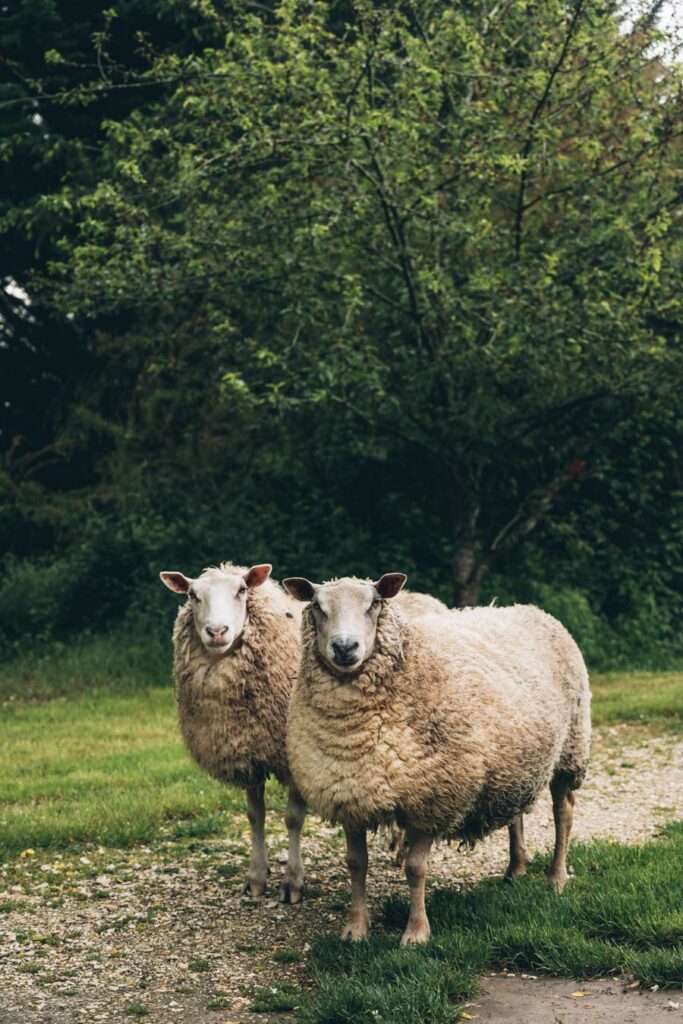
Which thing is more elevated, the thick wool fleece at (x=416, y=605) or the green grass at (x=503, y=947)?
the thick wool fleece at (x=416, y=605)

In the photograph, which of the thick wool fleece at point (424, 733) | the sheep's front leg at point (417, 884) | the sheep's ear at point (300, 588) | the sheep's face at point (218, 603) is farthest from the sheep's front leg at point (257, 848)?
the sheep's ear at point (300, 588)

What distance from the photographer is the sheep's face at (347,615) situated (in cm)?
550

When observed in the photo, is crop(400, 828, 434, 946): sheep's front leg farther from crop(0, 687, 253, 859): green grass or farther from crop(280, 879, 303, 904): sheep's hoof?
crop(0, 687, 253, 859): green grass

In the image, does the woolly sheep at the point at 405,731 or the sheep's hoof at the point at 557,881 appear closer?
the woolly sheep at the point at 405,731

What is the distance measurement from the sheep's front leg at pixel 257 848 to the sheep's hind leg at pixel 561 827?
163 cm

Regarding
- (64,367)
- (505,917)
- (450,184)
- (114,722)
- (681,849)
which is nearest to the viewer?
(505,917)

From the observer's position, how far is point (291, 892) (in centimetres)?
658

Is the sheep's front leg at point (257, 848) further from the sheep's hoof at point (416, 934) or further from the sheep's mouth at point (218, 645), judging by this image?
the sheep's hoof at point (416, 934)

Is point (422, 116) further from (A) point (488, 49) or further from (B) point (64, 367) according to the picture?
(B) point (64, 367)

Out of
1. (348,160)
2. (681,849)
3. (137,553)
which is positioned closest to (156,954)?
(681,849)

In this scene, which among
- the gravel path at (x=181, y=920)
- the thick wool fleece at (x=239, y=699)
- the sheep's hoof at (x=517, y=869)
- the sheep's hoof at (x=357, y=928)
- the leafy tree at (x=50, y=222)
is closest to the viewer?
the gravel path at (x=181, y=920)

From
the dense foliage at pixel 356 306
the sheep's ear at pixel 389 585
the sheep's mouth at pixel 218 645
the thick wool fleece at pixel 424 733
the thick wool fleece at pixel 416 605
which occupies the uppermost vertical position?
the dense foliage at pixel 356 306

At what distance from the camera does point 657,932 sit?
512 centimetres

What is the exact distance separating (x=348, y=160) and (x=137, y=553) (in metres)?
6.52
